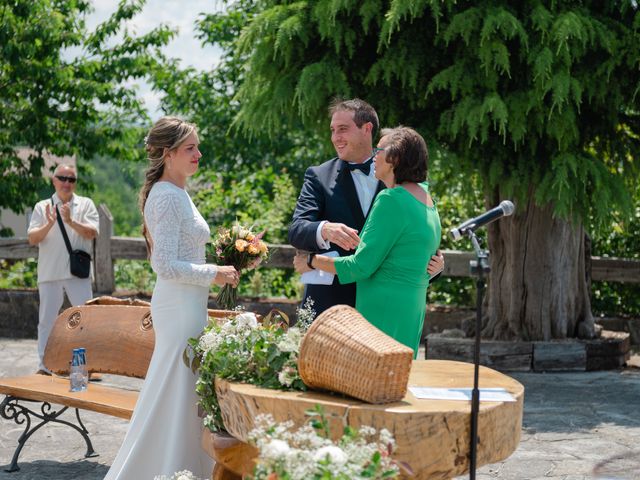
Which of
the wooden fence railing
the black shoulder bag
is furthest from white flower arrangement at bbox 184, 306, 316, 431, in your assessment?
the wooden fence railing

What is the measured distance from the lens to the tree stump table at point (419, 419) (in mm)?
3740

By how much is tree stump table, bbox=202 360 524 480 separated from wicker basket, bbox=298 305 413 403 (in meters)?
0.06

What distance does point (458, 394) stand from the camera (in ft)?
13.4

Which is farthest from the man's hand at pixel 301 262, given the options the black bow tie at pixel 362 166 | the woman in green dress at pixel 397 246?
the black bow tie at pixel 362 166

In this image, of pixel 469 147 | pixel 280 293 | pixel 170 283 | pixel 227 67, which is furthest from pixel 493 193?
pixel 227 67

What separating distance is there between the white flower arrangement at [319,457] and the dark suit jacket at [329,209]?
2.13m

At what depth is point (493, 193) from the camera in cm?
1030

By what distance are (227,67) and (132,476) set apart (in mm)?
17673

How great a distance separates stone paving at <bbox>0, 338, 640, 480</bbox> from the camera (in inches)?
250

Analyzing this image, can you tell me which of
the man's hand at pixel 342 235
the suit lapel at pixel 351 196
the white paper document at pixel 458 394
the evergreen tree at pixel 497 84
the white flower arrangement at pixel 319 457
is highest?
the evergreen tree at pixel 497 84

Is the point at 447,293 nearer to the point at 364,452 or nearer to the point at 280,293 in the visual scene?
the point at 280,293

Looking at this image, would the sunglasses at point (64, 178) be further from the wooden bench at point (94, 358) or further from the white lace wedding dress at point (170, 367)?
the white lace wedding dress at point (170, 367)

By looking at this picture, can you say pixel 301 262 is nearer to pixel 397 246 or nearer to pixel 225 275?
pixel 225 275

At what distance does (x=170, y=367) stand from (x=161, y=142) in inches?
48.0
